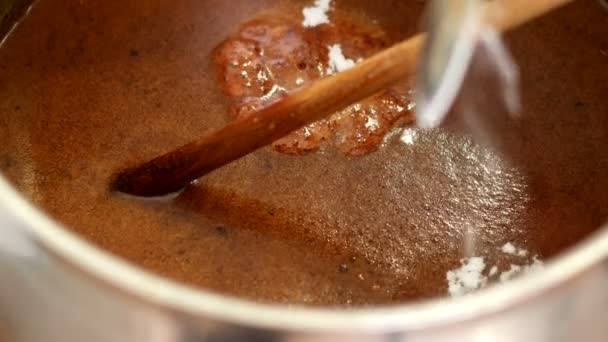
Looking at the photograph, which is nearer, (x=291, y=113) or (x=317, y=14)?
(x=291, y=113)

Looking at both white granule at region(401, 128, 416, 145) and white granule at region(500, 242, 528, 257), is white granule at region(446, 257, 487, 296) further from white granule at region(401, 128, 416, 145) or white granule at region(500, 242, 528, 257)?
white granule at region(401, 128, 416, 145)

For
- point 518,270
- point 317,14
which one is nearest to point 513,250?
point 518,270

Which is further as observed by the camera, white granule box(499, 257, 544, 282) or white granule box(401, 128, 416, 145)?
white granule box(401, 128, 416, 145)

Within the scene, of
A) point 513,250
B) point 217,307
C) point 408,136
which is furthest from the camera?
point 408,136

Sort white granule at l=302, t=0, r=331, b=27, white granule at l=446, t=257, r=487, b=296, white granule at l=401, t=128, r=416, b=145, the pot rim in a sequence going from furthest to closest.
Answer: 1. white granule at l=302, t=0, r=331, b=27
2. white granule at l=401, t=128, r=416, b=145
3. white granule at l=446, t=257, r=487, b=296
4. the pot rim

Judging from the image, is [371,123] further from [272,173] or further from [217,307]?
[217,307]

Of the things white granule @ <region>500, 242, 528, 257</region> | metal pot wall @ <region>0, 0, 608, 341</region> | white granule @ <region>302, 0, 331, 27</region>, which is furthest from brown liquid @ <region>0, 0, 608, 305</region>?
metal pot wall @ <region>0, 0, 608, 341</region>
